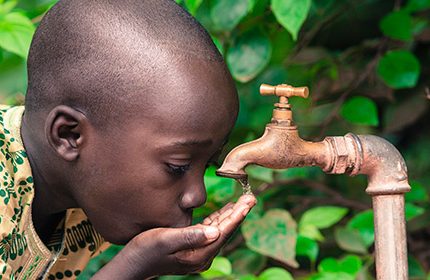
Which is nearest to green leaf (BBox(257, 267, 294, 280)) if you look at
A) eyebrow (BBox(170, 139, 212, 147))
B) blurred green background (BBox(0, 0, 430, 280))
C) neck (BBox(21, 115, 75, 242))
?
blurred green background (BBox(0, 0, 430, 280))

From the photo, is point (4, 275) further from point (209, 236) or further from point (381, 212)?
point (381, 212)

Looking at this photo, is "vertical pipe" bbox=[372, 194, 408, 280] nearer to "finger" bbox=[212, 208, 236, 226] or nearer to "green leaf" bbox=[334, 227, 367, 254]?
"finger" bbox=[212, 208, 236, 226]

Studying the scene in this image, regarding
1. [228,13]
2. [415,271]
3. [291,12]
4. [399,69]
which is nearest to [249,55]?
[228,13]

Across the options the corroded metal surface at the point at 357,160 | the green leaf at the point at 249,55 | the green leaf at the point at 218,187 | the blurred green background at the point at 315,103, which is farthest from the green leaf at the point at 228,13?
the corroded metal surface at the point at 357,160

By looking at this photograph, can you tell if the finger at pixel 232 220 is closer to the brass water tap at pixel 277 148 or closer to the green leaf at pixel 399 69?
the brass water tap at pixel 277 148

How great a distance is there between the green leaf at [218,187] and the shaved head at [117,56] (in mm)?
575

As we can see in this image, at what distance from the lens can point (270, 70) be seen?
8.20ft

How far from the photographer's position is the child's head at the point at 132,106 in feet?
4.77

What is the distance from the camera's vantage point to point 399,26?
235cm

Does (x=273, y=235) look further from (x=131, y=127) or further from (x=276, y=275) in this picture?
(x=131, y=127)

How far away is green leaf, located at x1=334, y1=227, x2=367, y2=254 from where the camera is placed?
224 centimetres

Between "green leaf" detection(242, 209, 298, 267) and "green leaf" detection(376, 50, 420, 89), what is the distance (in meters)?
0.47

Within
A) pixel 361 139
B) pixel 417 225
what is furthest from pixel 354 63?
pixel 361 139

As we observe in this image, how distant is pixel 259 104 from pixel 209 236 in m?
1.03
